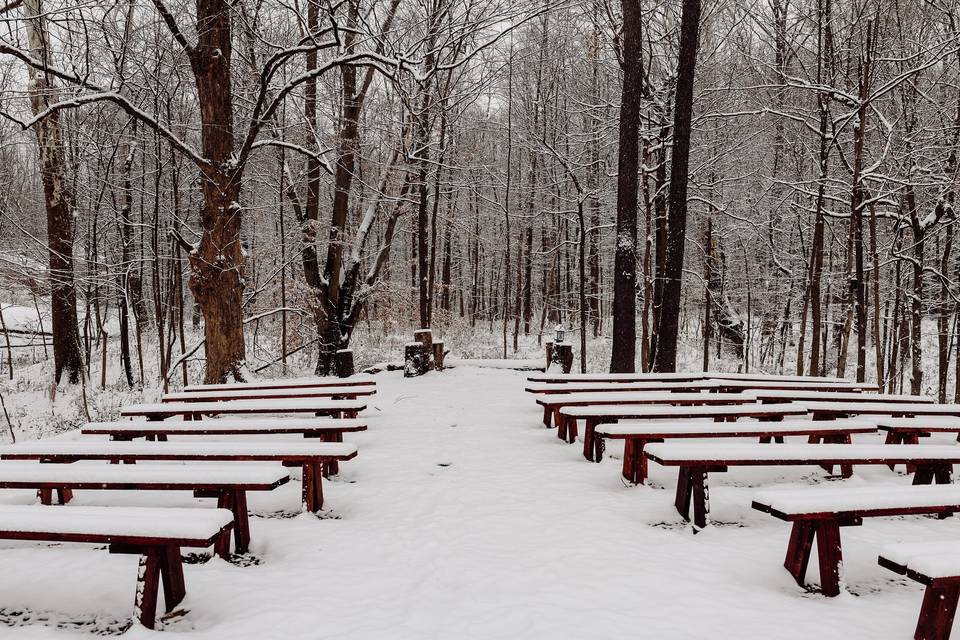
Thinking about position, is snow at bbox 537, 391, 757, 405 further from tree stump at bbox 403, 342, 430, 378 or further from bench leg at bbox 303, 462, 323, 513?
tree stump at bbox 403, 342, 430, 378

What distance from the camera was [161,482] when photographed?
3.61 m

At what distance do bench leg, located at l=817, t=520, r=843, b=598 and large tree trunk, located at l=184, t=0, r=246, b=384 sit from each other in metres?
8.51

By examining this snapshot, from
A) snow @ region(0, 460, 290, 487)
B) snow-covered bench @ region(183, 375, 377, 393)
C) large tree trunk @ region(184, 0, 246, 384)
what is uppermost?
large tree trunk @ region(184, 0, 246, 384)

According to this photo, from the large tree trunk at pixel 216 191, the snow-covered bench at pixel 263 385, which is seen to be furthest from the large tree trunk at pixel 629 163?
the large tree trunk at pixel 216 191

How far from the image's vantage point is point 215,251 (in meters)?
8.77

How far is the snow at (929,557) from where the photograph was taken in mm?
2457

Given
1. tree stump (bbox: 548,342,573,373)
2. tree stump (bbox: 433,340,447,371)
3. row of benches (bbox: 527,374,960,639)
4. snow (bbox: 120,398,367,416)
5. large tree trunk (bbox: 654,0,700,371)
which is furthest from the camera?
tree stump (bbox: 433,340,447,371)

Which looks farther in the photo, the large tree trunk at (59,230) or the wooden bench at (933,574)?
the large tree trunk at (59,230)

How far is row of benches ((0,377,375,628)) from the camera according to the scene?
283 centimetres

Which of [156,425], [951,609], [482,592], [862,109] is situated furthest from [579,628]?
[862,109]

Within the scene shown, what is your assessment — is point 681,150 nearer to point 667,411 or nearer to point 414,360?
point 667,411

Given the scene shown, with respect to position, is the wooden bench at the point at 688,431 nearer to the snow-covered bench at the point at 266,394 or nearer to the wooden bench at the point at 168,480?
the wooden bench at the point at 168,480

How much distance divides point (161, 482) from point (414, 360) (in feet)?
30.7

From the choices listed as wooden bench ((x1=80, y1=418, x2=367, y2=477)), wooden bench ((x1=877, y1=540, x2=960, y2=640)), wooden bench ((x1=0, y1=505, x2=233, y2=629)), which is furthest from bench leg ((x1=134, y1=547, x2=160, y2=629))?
wooden bench ((x1=877, y1=540, x2=960, y2=640))
